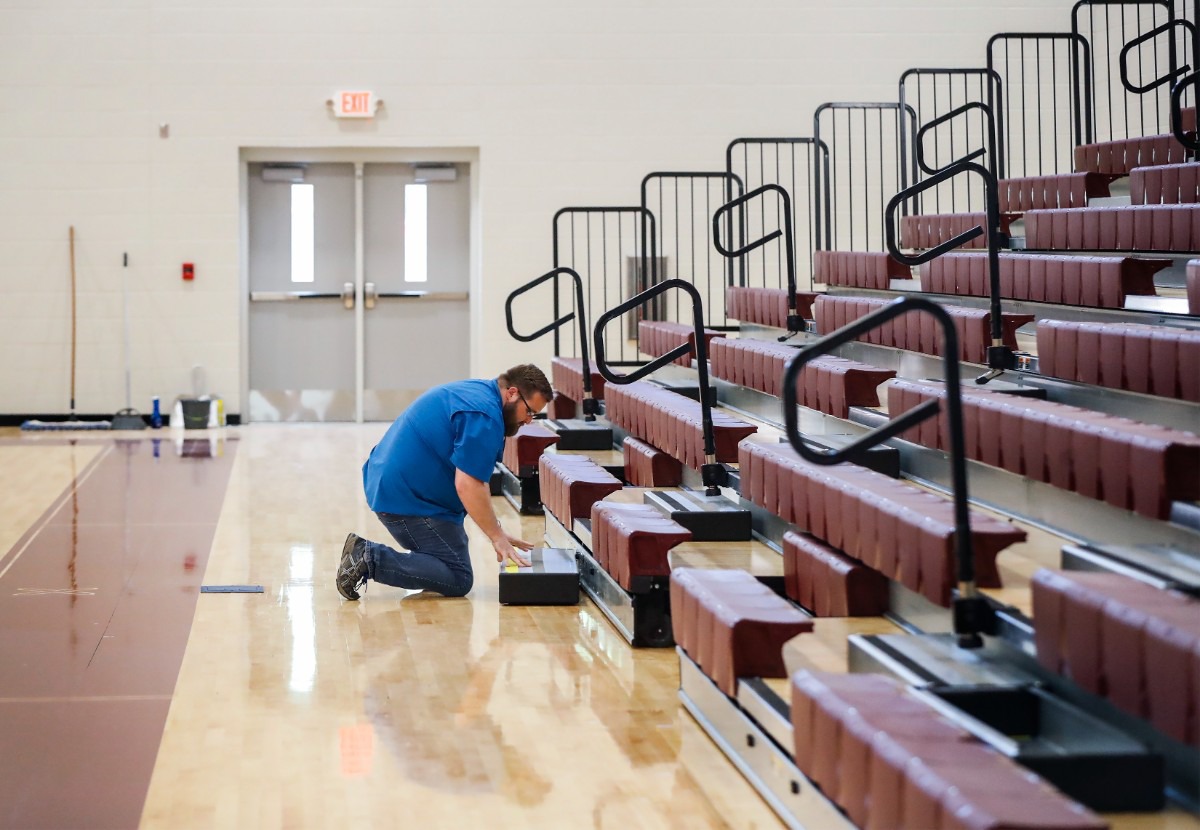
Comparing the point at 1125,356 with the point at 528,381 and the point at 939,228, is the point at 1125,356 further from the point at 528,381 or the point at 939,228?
the point at 939,228

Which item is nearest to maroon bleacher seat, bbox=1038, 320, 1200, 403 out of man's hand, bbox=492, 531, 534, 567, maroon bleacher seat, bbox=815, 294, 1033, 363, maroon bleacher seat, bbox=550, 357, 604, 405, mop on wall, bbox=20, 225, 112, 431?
maroon bleacher seat, bbox=815, 294, 1033, 363

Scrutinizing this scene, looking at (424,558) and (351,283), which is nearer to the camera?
(424,558)

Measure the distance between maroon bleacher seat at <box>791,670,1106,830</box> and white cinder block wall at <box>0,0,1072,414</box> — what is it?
26.8 ft

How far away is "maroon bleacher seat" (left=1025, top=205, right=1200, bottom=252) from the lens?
4656 millimetres

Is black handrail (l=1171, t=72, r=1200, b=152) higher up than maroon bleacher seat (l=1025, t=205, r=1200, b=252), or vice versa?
black handrail (l=1171, t=72, r=1200, b=152)

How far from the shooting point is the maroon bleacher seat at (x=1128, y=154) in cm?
607

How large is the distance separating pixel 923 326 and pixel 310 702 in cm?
286

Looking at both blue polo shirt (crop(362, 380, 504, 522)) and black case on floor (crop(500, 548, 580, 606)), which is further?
black case on floor (crop(500, 548, 580, 606))

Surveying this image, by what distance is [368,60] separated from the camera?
34.1ft

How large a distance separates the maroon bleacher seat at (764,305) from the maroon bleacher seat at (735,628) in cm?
378

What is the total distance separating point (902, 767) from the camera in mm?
2229

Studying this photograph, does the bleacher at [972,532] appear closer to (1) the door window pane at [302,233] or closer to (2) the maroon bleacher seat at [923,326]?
(2) the maroon bleacher seat at [923,326]

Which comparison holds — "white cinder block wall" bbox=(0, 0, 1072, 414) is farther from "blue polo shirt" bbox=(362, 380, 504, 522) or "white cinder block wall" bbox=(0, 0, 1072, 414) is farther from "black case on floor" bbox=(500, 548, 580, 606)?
"black case on floor" bbox=(500, 548, 580, 606)

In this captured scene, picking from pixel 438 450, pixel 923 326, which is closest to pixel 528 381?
pixel 438 450
